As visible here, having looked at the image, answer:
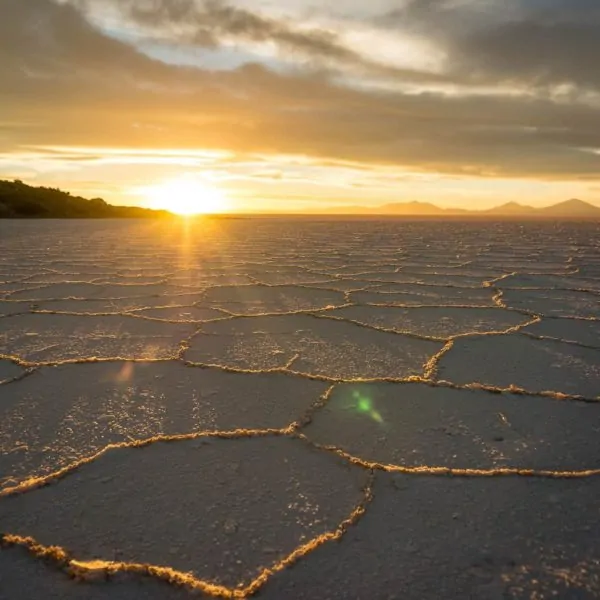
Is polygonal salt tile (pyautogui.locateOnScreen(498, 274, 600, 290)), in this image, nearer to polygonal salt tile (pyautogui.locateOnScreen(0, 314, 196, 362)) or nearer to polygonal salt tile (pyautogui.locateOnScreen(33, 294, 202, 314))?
polygonal salt tile (pyautogui.locateOnScreen(33, 294, 202, 314))

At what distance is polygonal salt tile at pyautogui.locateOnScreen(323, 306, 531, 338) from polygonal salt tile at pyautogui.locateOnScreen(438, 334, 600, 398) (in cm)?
21

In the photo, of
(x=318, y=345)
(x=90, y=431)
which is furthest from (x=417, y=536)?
(x=318, y=345)

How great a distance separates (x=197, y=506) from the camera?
1.16 metres

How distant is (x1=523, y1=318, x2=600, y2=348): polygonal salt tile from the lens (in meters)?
2.59

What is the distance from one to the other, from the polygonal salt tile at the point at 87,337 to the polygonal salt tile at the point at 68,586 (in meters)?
1.29

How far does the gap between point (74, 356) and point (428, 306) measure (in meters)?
2.11

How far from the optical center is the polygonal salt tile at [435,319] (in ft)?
9.07

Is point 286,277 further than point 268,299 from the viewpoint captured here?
Yes

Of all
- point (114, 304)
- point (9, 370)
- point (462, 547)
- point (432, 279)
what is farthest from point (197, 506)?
point (432, 279)

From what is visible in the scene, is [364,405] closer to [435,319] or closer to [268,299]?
[435,319]

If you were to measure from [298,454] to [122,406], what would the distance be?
0.64 metres

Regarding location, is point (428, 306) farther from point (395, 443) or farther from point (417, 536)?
point (417, 536)

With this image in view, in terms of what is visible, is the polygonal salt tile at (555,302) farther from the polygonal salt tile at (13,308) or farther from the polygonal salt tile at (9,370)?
the polygonal salt tile at (13,308)

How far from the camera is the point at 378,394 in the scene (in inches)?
71.4
